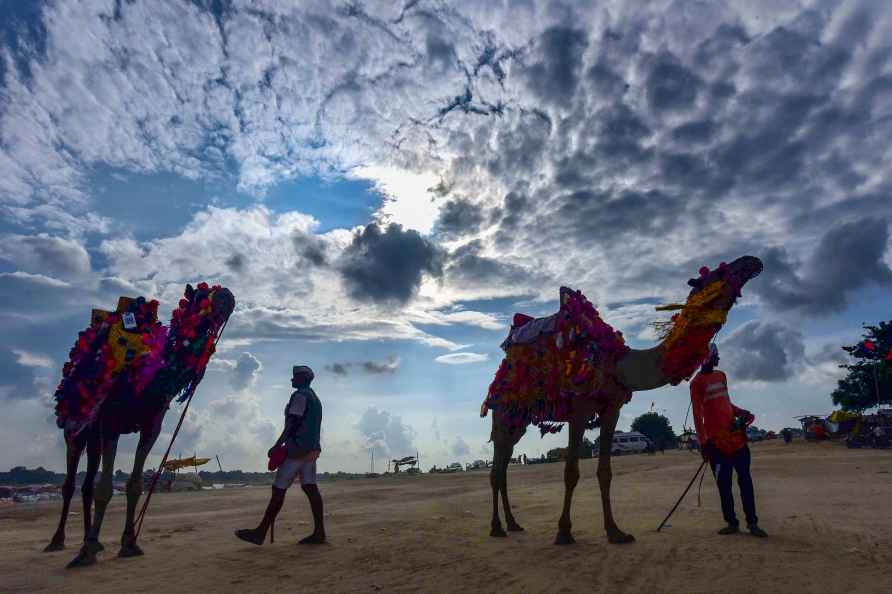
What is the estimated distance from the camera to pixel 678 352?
769cm

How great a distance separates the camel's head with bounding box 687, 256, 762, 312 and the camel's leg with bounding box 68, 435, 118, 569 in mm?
7922

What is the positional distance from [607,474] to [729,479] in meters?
1.80

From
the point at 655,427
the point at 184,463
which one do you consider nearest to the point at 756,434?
the point at 655,427

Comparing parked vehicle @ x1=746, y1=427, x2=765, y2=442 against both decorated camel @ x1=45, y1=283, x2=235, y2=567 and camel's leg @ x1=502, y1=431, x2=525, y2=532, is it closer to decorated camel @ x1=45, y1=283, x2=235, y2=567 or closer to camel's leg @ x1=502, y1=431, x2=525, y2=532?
camel's leg @ x1=502, y1=431, x2=525, y2=532

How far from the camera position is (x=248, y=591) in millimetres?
5707

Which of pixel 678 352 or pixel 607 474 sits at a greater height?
pixel 678 352

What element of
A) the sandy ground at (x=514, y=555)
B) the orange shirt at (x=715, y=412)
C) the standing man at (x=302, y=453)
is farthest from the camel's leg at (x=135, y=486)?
the orange shirt at (x=715, y=412)

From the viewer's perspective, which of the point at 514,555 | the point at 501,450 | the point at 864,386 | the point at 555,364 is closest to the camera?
the point at 514,555

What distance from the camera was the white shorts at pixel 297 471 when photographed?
8547 millimetres

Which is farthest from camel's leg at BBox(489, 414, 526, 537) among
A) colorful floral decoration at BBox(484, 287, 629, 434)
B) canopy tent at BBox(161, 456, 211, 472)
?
canopy tent at BBox(161, 456, 211, 472)

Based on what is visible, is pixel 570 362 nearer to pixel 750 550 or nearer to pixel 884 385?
pixel 750 550

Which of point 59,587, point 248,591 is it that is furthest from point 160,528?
point 248,591

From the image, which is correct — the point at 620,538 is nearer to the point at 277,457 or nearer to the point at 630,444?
the point at 277,457

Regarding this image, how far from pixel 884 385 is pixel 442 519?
125 feet
